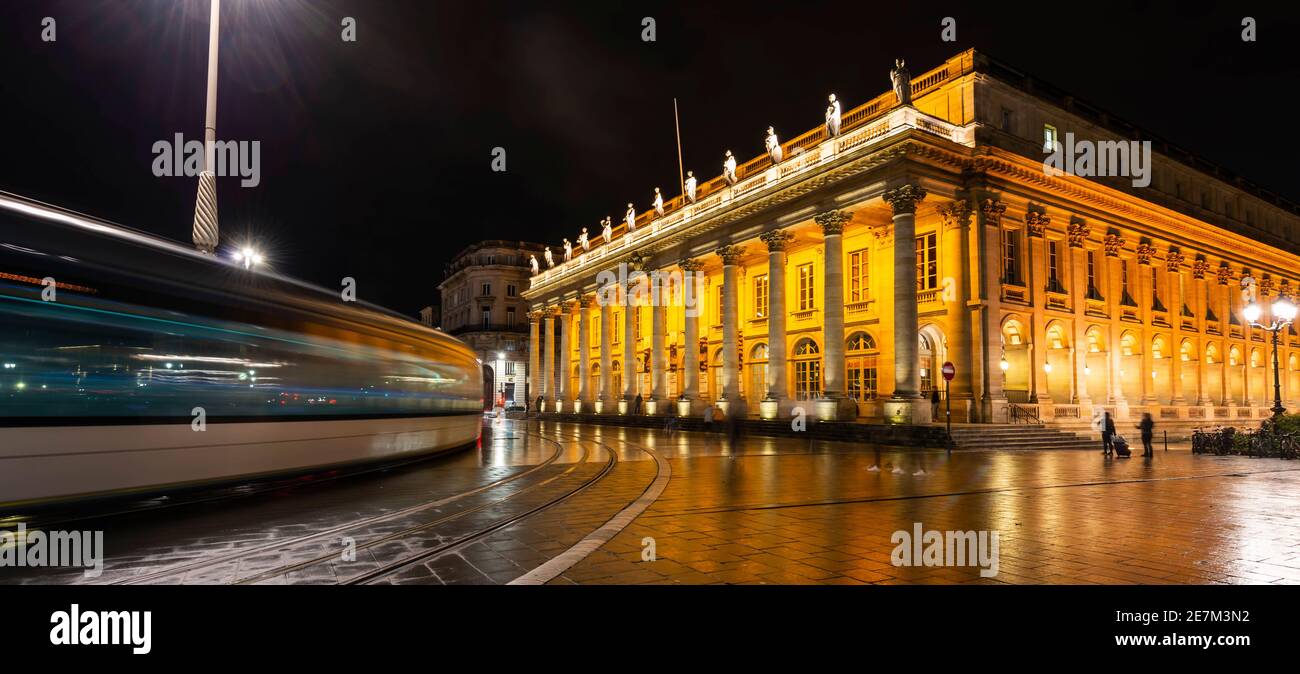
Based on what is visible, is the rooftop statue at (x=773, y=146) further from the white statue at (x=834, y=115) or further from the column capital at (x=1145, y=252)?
the column capital at (x=1145, y=252)

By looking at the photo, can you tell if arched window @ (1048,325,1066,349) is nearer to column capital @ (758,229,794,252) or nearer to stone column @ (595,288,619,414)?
column capital @ (758,229,794,252)

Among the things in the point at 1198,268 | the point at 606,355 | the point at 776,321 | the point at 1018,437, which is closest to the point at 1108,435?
the point at 1018,437

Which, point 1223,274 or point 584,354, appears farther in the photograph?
point 584,354

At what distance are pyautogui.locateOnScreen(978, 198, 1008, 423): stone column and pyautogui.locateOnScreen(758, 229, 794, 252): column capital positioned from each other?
8154 mm

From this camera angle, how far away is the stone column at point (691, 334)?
36.9 m

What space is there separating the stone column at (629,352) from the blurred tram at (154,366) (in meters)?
32.4

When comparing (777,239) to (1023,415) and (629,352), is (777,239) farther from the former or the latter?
(629,352)

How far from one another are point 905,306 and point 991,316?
3.92m

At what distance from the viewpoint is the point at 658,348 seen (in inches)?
1609

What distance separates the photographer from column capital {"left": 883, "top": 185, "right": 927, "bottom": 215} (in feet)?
83.0

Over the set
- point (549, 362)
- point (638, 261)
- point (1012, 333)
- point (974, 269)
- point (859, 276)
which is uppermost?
point (638, 261)
